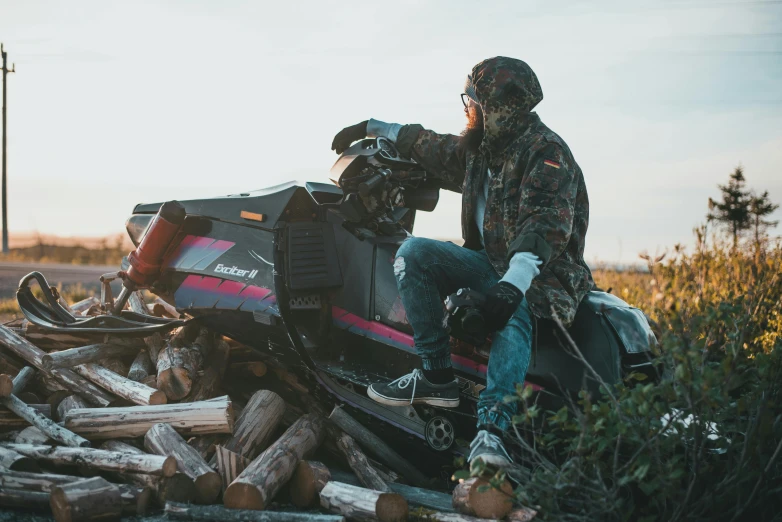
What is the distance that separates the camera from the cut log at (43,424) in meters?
4.29

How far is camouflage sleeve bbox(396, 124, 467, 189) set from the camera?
449 cm

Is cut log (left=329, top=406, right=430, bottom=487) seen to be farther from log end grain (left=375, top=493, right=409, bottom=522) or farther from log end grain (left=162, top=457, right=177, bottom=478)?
log end grain (left=162, top=457, right=177, bottom=478)

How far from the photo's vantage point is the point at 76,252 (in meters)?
23.9

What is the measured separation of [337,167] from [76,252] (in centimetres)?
2136

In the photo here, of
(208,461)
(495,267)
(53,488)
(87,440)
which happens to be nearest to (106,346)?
(87,440)

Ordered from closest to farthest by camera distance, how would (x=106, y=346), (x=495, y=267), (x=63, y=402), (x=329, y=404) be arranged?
1. (x=495, y=267)
2. (x=329, y=404)
3. (x=63, y=402)
4. (x=106, y=346)

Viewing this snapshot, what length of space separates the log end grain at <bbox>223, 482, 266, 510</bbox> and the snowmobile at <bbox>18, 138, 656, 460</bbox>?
0.81 metres

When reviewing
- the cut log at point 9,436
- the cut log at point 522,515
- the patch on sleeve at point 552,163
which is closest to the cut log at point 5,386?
the cut log at point 9,436

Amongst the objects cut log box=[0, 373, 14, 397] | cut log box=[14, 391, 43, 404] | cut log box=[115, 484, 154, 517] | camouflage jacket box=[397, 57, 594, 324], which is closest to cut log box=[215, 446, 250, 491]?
cut log box=[115, 484, 154, 517]

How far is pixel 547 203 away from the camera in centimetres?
371

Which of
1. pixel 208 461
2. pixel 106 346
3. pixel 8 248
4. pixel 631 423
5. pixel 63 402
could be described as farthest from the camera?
pixel 8 248

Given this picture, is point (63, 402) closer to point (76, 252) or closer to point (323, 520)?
point (323, 520)

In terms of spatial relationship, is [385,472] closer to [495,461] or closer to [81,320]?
[495,461]

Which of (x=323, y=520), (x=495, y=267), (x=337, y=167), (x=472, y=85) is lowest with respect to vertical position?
(x=323, y=520)
